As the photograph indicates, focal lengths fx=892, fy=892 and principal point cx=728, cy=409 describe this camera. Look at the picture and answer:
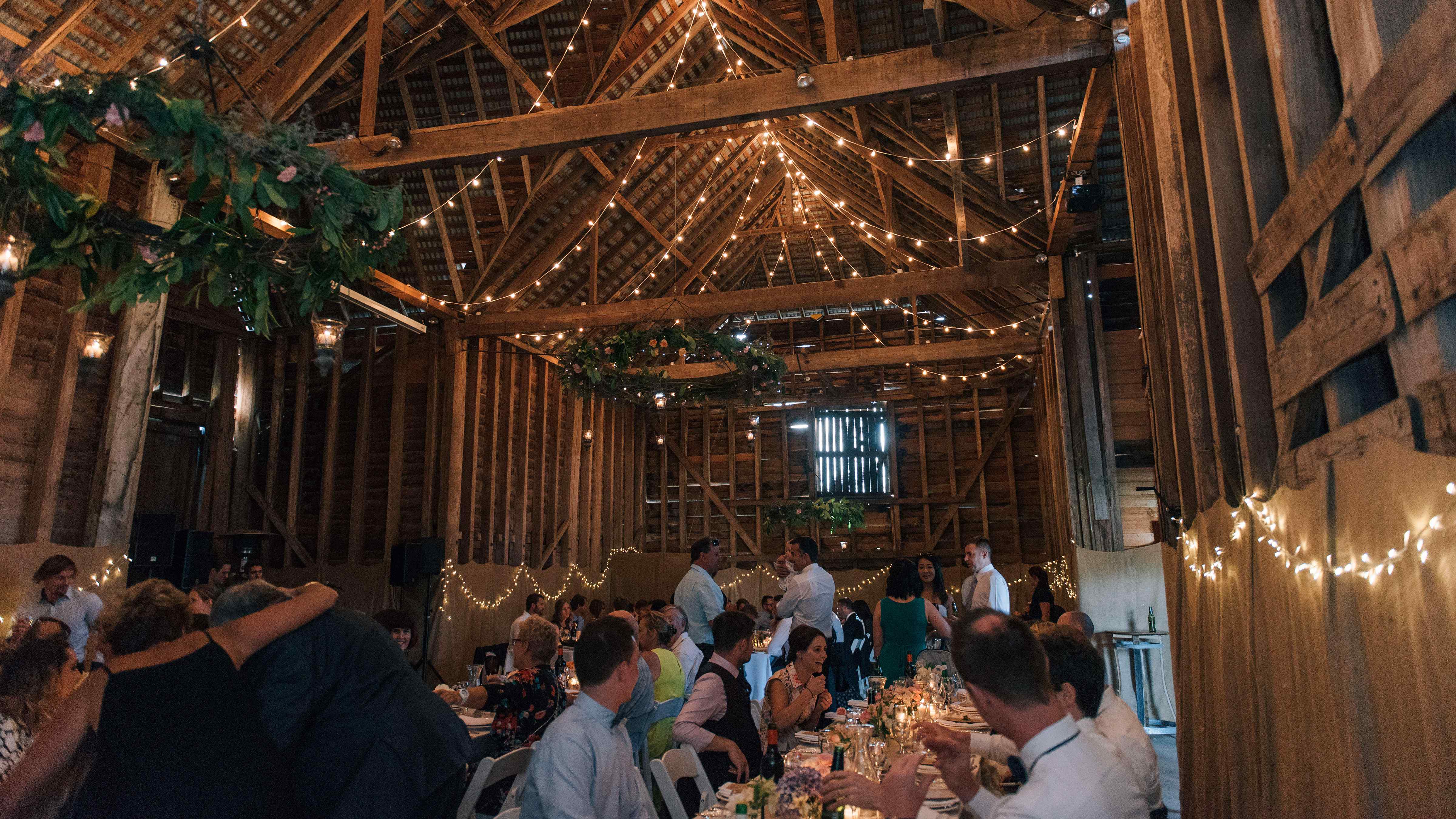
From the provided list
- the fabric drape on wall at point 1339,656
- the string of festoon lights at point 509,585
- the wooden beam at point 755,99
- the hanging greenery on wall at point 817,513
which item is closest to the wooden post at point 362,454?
the string of festoon lights at point 509,585

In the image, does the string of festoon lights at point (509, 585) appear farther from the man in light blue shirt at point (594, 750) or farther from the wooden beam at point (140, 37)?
the man in light blue shirt at point (594, 750)

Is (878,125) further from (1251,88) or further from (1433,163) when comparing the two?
(1433,163)

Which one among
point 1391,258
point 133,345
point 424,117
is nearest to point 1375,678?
point 1391,258

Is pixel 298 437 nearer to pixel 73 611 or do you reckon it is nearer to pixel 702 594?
pixel 73 611

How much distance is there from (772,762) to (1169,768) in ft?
17.3

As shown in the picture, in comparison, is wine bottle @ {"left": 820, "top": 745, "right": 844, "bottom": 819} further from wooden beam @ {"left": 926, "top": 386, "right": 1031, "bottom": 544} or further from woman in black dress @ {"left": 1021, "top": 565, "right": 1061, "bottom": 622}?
wooden beam @ {"left": 926, "top": 386, "right": 1031, "bottom": 544}

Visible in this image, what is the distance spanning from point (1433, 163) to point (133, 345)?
811 centimetres

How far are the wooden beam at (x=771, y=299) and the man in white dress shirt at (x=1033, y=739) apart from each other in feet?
27.2

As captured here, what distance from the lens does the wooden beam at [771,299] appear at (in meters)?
9.85

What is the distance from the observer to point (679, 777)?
3520 mm

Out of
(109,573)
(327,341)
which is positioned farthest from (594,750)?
(109,573)

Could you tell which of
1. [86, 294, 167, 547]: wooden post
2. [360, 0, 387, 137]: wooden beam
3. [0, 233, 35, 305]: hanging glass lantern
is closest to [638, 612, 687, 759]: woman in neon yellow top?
[0, 233, 35, 305]: hanging glass lantern

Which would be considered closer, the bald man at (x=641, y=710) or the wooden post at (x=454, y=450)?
the bald man at (x=641, y=710)

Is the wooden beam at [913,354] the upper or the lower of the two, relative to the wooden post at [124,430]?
upper
